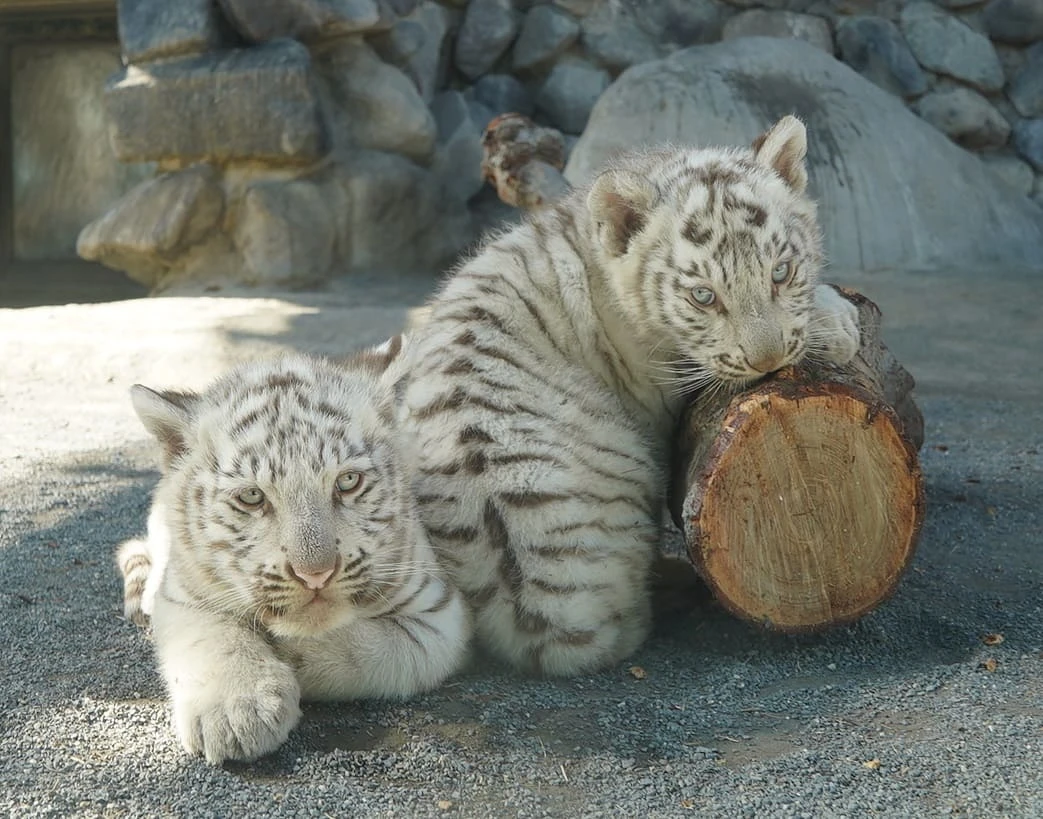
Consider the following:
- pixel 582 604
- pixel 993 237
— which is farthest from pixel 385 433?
pixel 993 237

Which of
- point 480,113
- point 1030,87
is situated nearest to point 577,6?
point 480,113

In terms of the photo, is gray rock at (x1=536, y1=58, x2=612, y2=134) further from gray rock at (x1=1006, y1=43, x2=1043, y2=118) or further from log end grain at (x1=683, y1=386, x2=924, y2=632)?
log end grain at (x1=683, y1=386, x2=924, y2=632)

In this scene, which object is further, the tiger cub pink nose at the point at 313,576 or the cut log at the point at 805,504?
the cut log at the point at 805,504

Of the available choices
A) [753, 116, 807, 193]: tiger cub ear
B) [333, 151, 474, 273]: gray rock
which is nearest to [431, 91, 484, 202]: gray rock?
[333, 151, 474, 273]: gray rock

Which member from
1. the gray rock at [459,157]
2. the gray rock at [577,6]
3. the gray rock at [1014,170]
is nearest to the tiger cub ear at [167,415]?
the gray rock at [459,157]

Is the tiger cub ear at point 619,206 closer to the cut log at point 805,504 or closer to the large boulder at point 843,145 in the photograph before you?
the cut log at point 805,504

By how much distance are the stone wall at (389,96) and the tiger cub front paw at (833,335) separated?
254 inches

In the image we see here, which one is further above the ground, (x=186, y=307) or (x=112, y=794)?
(x=112, y=794)

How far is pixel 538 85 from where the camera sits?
10.2 metres

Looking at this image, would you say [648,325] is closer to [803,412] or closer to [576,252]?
[576,252]

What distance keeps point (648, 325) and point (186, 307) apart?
206 inches

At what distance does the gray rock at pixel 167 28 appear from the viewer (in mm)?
8625

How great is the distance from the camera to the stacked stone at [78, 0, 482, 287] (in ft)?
28.4

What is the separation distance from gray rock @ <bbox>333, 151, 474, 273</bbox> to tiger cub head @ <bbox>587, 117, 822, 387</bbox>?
6.24 m
